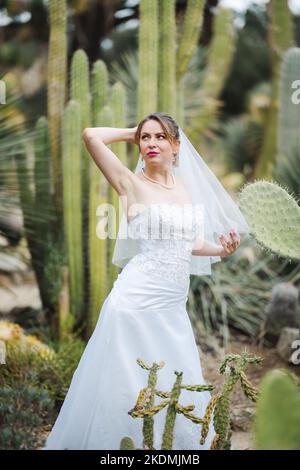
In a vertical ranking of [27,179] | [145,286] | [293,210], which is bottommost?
[145,286]

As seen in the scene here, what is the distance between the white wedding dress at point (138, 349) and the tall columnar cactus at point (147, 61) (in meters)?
1.80

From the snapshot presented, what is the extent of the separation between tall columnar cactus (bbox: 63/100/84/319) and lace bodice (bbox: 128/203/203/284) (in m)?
1.84

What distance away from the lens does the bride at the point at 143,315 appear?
2.85 meters

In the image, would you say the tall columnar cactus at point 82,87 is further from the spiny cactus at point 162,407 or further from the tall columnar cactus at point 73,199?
the spiny cactus at point 162,407

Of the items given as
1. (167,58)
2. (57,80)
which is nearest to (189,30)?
(167,58)

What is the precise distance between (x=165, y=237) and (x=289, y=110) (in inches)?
170

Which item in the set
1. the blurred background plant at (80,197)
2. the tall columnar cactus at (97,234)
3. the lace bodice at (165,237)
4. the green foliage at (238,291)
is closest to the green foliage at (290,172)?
the blurred background plant at (80,197)

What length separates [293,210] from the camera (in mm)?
3668

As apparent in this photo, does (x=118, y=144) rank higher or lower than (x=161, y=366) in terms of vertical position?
higher

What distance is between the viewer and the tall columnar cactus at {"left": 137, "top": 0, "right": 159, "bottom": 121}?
15.0ft

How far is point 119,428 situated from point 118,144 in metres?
2.32
